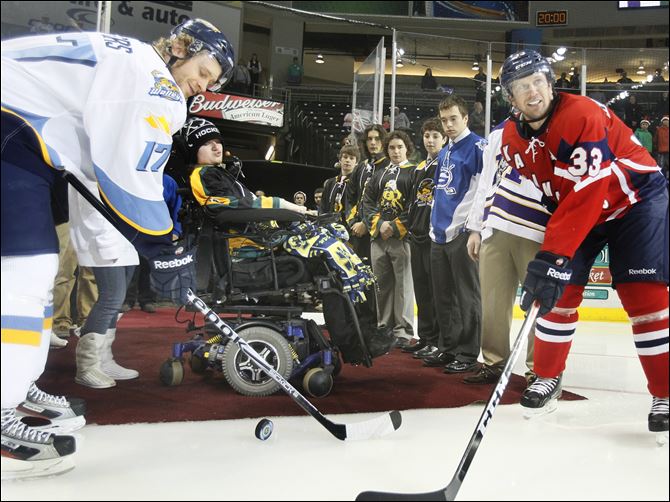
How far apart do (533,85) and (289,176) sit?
4.13ft

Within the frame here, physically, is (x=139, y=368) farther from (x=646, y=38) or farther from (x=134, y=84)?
(x=646, y=38)

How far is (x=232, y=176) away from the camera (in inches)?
64.5

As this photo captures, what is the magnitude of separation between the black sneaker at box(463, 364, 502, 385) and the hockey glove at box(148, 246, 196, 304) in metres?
1.14

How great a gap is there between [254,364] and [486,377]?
752 mm

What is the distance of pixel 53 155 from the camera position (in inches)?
34.6

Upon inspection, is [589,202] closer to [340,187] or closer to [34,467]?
[34,467]

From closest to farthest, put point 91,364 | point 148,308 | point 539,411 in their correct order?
point 539,411 < point 91,364 < point 148,308

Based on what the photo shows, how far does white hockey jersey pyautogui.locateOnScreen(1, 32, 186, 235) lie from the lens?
86 cm

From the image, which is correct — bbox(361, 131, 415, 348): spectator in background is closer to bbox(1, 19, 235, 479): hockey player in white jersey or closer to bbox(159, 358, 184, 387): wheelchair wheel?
bbox(159, 358, 184, 387): wheelchair wheel

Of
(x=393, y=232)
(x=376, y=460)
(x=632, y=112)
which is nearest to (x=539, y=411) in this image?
(x=376, y=460)

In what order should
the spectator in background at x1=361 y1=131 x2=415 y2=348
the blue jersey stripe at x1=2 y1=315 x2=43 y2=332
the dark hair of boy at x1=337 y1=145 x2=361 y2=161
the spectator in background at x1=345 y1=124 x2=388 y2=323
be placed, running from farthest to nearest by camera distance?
the dark hair of boy at x1=337 y1=145 x2=361 y2=161
the spectator in background at x1=345 y1=124 x2=388 y2=323
the spectator in background at x1=361 y1=131 x2=415 y2=348
the blue jersey stripe at x1=2 y1=315 x2=43 y2=332

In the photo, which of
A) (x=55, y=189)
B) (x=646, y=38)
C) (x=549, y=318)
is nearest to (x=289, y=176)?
(x=549, y=318)

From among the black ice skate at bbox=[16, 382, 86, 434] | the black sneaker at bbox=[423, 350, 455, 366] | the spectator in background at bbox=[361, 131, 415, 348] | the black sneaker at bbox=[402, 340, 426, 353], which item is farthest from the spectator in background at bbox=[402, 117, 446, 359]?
the black ice skate at bbox=[16, 382, 86, 434]

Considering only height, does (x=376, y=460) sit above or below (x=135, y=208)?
below
